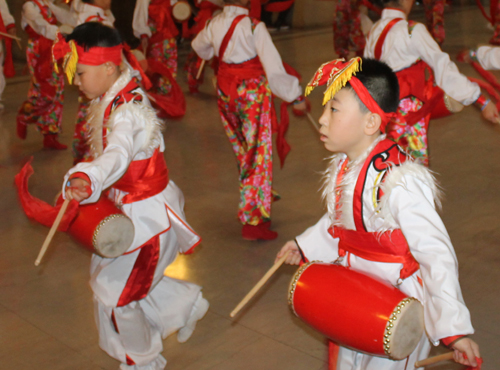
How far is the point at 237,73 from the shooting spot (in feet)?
10.3

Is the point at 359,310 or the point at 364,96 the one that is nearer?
the point at 359,310

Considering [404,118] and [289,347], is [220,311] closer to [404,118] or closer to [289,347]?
[289,347]

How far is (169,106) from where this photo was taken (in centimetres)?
267

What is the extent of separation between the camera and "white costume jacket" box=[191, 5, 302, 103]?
2.96 meters

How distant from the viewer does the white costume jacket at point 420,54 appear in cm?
274

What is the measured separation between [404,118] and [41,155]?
3.19 meters

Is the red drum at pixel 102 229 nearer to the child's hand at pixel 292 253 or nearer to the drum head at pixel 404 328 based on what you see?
the child's hand at pixel 292 253

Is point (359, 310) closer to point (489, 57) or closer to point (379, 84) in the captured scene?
point (379, 84)

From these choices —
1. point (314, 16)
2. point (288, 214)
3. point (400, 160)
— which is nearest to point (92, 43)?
point (400, 160)

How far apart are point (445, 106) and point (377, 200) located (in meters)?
1.65

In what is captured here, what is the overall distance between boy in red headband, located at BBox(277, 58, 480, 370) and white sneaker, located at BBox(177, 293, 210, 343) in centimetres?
85

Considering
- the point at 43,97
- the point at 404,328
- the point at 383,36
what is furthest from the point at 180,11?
the point at 404,328

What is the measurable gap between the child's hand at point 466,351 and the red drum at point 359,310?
0.10 meters

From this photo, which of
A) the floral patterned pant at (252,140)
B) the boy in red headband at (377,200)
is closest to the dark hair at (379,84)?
the boy in red headband at (377,200)
